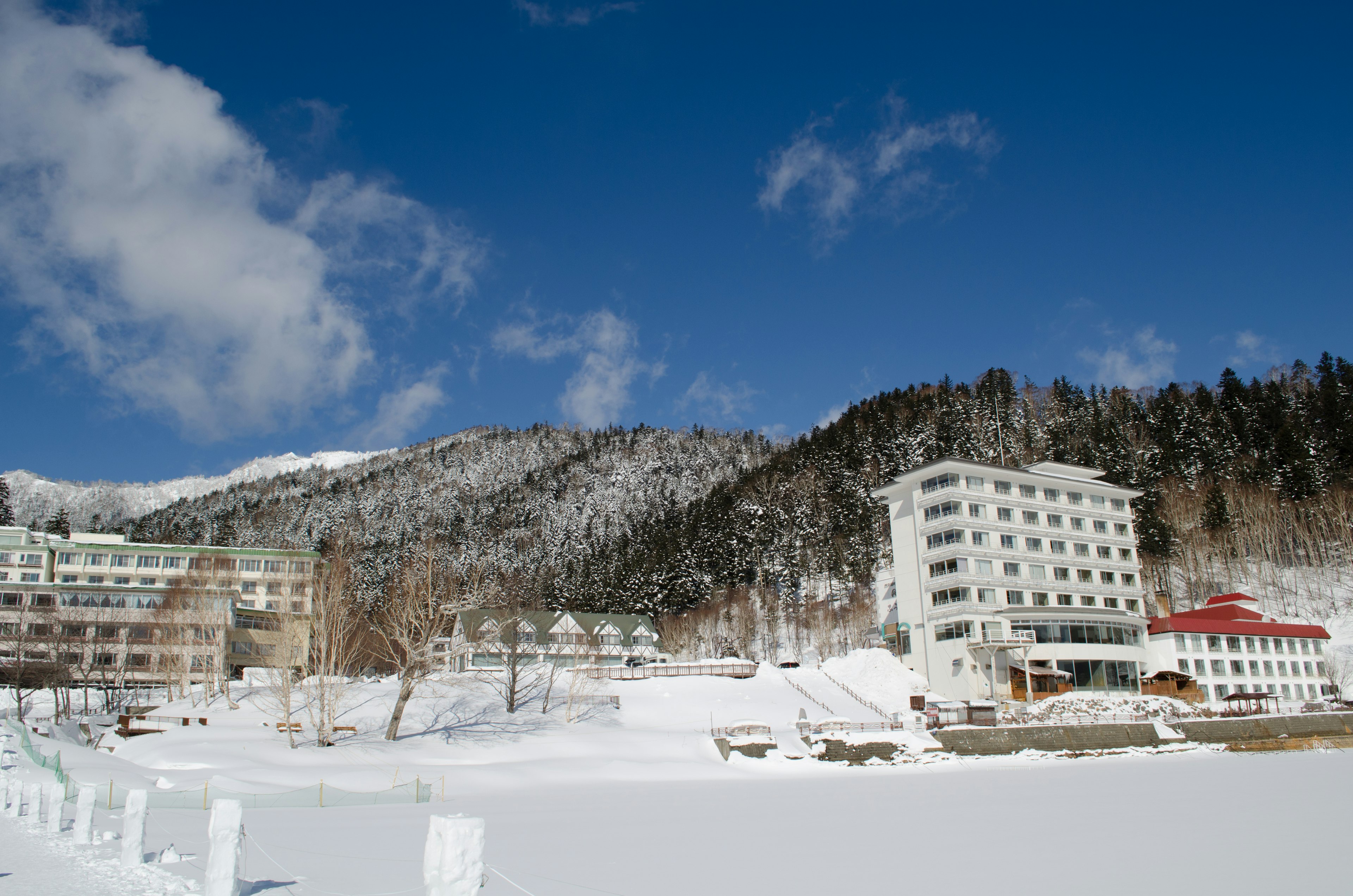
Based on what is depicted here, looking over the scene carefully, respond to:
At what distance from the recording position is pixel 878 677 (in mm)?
56969

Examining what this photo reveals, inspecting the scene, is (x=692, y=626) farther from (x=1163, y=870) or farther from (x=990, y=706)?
(x=1163, y=870)

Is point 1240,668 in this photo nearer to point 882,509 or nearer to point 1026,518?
point 1026,518

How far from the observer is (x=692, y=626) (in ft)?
290

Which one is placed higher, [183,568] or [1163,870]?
[183,568]

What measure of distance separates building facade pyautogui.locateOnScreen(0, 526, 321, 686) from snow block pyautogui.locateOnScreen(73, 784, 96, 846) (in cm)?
3169

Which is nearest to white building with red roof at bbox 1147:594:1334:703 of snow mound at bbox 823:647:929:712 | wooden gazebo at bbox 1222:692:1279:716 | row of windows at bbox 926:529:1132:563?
wooden gazebo at bbox 1222:692:1279:716

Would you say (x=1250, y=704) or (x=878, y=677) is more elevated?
(x=878, y=677)

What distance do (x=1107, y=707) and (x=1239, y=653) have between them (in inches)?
987

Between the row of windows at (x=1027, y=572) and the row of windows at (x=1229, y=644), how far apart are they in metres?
7.67

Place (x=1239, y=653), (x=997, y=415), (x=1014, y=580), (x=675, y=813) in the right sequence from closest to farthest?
1. (x=675, y=813)
2. (x=1239, y=653)
3. (x=1014, y=580)
4. (x=997, y=415)

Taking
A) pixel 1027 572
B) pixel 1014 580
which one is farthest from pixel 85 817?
pixel 1027 572

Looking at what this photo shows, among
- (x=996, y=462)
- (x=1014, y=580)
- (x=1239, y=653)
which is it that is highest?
(x=996, y=462)

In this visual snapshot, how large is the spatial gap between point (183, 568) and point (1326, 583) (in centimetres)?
11440

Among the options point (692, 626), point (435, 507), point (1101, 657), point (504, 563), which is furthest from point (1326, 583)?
point (435, 507)
